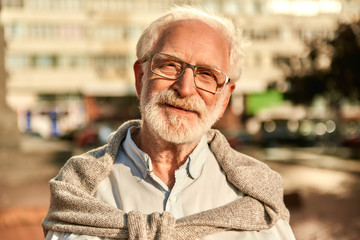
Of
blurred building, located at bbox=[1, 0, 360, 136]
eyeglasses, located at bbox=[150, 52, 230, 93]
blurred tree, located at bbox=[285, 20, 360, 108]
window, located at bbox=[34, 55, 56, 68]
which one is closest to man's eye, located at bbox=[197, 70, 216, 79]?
eyeglasses, located at bbox=[150, 52, 230, 93]

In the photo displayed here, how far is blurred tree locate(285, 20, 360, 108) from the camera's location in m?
22.3

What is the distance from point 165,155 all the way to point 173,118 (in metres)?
0.19

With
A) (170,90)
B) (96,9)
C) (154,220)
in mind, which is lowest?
(96,9)

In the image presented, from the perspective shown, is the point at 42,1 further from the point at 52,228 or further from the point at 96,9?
the point at 52,228

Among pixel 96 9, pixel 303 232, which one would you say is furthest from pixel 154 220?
pixel 96 9

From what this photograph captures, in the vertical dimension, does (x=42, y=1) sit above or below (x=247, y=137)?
above

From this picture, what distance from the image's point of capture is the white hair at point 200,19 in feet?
8.04

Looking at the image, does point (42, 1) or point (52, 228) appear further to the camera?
point (42, 1)

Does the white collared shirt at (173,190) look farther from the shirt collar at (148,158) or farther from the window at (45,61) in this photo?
the window at (45,61)

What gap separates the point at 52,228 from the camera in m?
2.29

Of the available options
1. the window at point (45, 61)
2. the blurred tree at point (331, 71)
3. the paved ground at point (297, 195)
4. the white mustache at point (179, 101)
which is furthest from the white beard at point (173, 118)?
the window at point (45, 61)

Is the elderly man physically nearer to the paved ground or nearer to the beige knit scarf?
the beige knit scarf

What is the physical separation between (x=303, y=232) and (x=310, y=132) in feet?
79.8

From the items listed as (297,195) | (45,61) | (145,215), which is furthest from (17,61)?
(145,215)
